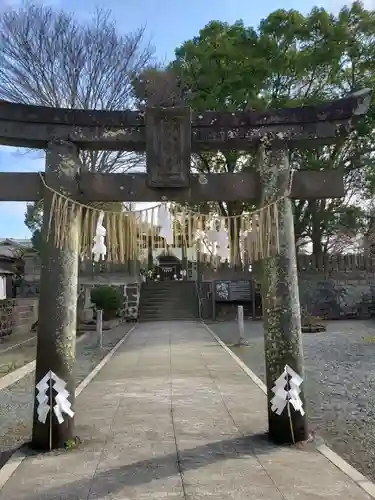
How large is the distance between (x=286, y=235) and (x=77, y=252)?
97.3 inches

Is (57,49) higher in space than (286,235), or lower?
higher

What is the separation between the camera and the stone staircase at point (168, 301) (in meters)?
25.6

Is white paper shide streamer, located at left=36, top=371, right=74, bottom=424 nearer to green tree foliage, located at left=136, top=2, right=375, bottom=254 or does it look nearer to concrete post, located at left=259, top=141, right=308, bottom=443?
concrete post, located at left=259, top=141, right=308, bottom=443

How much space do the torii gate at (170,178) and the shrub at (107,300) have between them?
1842 cm

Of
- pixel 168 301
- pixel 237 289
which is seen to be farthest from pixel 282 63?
pixel 168 301

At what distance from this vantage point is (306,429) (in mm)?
5656

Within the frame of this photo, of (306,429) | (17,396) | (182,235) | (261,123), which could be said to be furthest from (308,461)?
(17,396)

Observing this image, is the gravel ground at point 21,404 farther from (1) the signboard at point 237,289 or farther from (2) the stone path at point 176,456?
(1) the signboard at point 237,289

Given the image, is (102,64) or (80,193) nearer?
(80,193)

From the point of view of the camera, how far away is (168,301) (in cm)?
2716

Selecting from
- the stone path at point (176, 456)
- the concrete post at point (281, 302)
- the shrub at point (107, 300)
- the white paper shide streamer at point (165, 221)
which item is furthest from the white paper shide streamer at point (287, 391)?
the shrub at point (107, 300)

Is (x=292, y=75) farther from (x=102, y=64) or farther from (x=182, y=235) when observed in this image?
(x=182, y=235)

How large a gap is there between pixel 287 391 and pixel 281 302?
3.25 feet

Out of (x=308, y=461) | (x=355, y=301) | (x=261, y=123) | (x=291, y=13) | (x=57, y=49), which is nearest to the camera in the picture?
(x=308, y=461)
